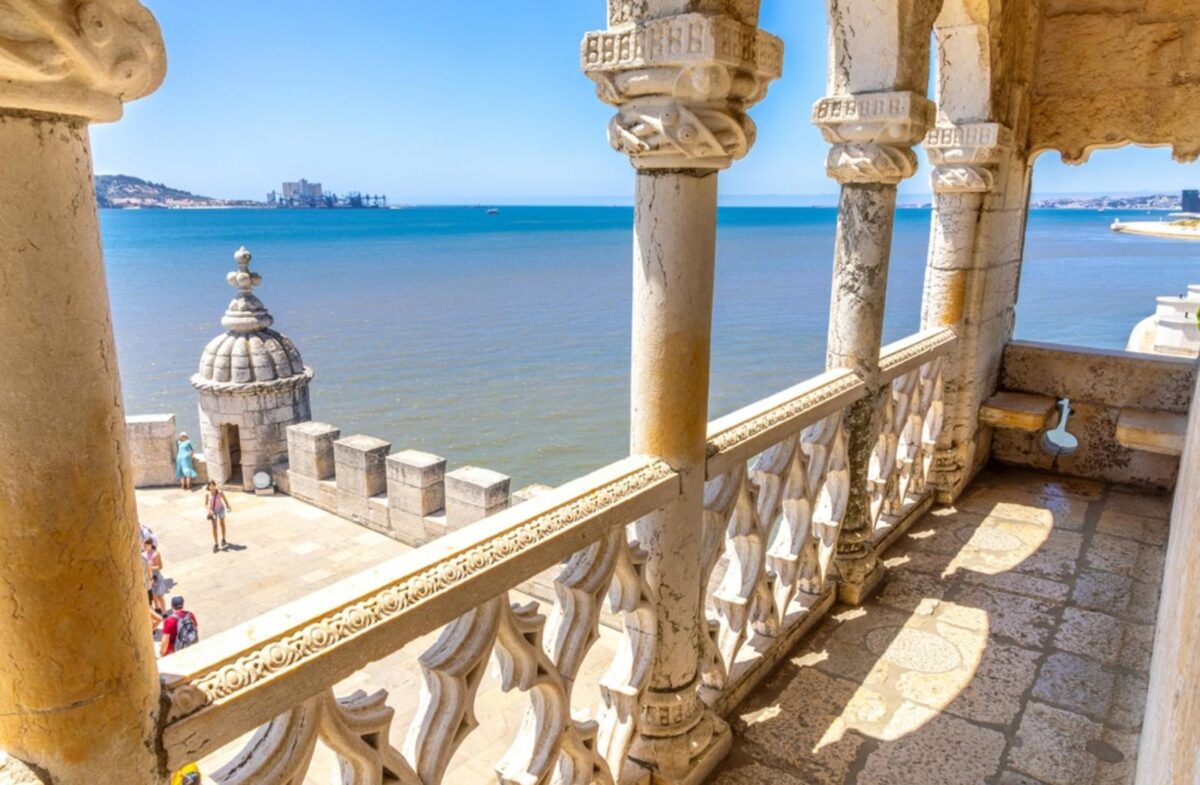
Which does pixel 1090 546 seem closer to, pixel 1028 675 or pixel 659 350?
pixel 1028 675

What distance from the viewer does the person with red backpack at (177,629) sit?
5746 mm

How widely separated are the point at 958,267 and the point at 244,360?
371 inches

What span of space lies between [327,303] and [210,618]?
124 feet

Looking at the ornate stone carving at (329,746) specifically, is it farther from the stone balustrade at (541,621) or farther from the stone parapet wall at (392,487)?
the stone parapet wall at (392,487)

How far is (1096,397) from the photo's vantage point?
17.9ft

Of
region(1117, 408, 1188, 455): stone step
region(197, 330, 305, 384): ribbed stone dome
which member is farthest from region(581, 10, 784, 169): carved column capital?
region(197, 330, 305, 384): ribbed stone dome

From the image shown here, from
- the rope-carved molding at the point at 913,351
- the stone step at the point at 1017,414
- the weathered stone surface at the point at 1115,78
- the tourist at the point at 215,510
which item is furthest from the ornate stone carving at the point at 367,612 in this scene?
the tourist at the point at 215,510

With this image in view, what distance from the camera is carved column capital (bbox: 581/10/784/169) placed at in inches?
76.8

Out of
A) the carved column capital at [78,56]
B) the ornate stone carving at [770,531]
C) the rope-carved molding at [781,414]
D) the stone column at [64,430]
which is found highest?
the carved column capital at [78,56]

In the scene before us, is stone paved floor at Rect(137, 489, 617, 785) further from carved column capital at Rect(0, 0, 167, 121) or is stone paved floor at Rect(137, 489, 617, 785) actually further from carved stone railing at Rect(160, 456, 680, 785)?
carved column capital at Rect(0, 0, 167, 121)

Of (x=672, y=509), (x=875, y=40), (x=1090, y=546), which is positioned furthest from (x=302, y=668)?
(x=1090, y=546)

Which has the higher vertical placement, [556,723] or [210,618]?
[556,723]

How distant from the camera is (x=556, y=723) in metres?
2.02

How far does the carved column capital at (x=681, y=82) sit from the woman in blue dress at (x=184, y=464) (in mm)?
10267
